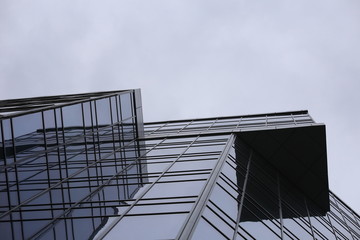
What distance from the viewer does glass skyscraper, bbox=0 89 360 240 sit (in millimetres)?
13211

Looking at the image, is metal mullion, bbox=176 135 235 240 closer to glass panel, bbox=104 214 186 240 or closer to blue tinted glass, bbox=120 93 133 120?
glass panel, bbox=104 214 186 240

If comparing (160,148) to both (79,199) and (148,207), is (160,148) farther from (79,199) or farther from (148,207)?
(148,207)

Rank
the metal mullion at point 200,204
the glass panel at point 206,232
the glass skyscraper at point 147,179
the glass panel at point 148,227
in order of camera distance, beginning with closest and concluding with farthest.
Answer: the metal mullion at point 200,204 → the glass panel at point 206,232 → the glass panel at point 148,227 → the glass skyscraper at point 147,179

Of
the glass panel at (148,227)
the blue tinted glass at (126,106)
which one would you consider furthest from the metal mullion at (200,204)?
the blue tinted glass at (126,106)

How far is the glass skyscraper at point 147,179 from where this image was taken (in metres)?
13.2

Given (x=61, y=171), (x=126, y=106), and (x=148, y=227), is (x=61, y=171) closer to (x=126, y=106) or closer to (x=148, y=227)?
(x=148, y=227)

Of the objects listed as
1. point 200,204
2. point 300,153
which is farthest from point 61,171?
point 300,153

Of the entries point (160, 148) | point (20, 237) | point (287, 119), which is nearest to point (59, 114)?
point (20, 237)

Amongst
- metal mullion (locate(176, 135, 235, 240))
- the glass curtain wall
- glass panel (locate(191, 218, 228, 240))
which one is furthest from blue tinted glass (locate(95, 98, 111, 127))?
glass panel (locate(191, 218, 228, 240))

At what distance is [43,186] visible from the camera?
15.4m

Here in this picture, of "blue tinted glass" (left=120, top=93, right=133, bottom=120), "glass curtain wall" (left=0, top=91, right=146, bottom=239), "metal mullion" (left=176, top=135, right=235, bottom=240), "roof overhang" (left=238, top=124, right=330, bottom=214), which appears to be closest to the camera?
"metal mullion" (left=176, top=135, right=235, bottom=240)

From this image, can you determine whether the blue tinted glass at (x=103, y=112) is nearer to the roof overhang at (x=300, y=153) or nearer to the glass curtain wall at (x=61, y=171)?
the glass curtain wall at (x=61, y=171)

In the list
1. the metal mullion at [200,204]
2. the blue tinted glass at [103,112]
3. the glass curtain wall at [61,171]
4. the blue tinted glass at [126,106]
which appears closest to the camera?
the metal mullion at [200,204]

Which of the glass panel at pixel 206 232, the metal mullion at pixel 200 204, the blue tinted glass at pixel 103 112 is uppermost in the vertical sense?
the blue tinted glass at pixel 103 112
